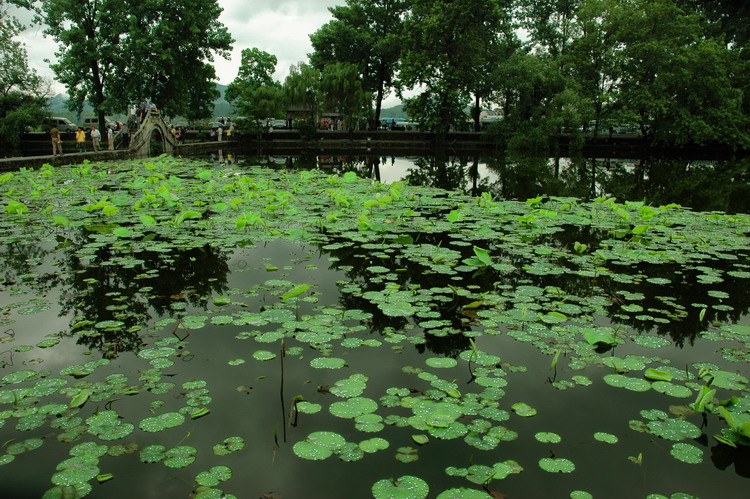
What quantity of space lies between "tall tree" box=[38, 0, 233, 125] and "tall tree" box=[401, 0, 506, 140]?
38.3 feet

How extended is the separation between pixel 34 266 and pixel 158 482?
12.8ft

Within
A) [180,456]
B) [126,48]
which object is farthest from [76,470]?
[126,48]

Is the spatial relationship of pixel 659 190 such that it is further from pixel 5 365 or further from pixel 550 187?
pixel 5 365

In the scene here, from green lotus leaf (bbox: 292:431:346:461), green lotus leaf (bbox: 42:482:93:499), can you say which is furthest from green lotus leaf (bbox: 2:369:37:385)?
green lotus leaf (bbox: 292:431:346:461)

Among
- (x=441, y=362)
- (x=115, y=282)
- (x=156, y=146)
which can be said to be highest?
(x=156, y=146)

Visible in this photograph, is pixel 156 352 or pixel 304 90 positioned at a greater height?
pixel 304 90

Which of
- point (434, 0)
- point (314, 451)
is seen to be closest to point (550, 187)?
point (314, 451)

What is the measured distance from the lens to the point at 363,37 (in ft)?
107

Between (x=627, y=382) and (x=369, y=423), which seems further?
(x=627, y=382)

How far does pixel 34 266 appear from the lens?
4.93m

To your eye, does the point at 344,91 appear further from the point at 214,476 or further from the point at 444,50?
the point at 214,476

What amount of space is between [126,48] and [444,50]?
652 inches

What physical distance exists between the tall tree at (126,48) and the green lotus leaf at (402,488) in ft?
87.2

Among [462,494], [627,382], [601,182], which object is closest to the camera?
[462,494]
